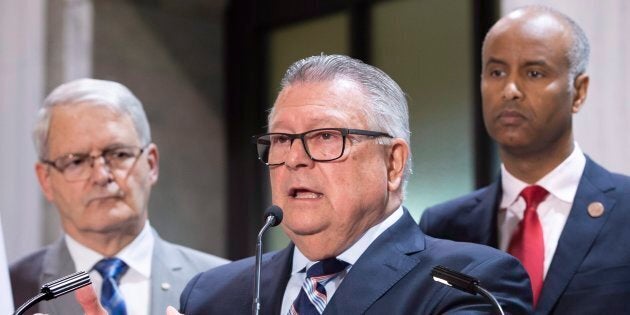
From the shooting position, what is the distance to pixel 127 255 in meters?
4.10

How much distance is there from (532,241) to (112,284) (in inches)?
57.8

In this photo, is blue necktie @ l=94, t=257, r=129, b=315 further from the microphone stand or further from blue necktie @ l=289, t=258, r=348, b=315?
the microphone stand

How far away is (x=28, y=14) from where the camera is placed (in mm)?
6391

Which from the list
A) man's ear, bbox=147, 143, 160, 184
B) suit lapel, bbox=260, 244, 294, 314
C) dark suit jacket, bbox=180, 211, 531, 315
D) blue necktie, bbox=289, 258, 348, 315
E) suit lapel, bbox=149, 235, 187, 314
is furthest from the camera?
man's ear, bbox=147, 143, 160, 184

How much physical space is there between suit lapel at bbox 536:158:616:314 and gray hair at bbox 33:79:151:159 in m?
1.59

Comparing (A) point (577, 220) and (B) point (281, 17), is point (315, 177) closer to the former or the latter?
(A) point (577, 220)

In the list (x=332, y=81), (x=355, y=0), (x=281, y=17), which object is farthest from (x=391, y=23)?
(x=332, y=81)

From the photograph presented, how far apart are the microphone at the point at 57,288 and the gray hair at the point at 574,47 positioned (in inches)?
71.8

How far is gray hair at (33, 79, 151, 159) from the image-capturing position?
13.6 feet

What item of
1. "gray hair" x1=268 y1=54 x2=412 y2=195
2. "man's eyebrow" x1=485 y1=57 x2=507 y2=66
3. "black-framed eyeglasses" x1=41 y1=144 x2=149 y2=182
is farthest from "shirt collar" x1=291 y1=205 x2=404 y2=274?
"black-framed eyeglasses" x1=41 y1=144 x2=149 y2=182

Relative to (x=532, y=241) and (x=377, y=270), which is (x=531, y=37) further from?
(x=377, y=270)

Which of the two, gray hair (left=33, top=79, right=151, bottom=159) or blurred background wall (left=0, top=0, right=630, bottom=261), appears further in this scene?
blurred background wall (left=0, top=0, right=630, bottom=261)

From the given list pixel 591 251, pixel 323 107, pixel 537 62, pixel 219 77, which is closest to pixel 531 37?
pixel 537 62

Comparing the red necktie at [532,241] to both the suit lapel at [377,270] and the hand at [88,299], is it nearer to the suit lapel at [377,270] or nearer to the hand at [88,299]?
the suit lapel at [377,270]
